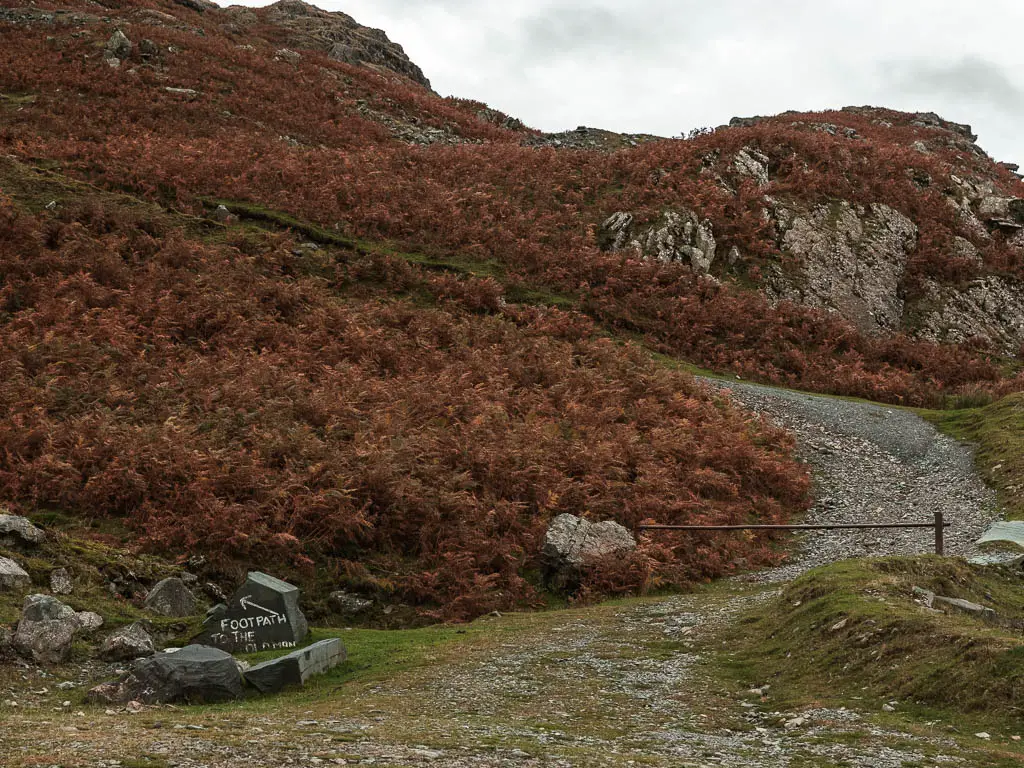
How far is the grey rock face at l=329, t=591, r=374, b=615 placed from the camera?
1605 cm

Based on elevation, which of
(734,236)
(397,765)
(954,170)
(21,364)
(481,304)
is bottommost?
(397,765)

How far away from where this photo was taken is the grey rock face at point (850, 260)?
37.2 metres

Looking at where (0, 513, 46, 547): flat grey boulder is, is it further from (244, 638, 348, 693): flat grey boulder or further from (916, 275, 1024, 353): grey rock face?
(916, 275, 1024, 353): grey rock face

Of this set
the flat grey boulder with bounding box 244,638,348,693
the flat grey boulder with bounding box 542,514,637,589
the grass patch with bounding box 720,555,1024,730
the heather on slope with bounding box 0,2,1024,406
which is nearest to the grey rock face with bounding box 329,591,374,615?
the flat grey boulder with bounding box 244,638,348,693

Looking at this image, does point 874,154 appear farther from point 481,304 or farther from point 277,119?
point 277,119

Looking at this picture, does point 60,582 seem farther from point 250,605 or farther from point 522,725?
point 522,725

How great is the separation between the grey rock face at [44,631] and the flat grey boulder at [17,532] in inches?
95.5

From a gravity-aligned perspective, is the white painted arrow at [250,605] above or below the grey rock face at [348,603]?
above

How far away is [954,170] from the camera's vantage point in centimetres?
4744

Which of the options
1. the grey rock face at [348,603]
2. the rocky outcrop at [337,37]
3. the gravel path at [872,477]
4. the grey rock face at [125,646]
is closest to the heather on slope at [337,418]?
the grey rock face at [348,603]

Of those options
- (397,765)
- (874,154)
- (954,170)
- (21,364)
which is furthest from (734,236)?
(397,765)

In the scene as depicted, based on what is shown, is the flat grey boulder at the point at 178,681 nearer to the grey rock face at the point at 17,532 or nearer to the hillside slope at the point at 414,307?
the grey rock face at the point at 17,532

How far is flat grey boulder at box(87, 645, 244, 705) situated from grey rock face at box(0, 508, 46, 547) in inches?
179

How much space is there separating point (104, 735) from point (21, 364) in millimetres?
15450
